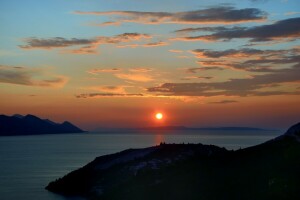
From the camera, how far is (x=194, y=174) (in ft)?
248

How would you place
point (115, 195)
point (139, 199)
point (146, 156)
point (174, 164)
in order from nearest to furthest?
point (139, 199), point (115, 195), point (174, 164), point (146, 156)

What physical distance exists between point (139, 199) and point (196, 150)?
2768 centimetres

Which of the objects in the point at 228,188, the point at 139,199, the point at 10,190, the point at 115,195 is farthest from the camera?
the point at 10,190

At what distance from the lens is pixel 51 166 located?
159250 millimetres

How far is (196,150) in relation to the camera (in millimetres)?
95188

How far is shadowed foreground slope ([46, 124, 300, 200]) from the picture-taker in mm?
63344

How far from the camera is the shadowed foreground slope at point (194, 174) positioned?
Result: 63.3 metres

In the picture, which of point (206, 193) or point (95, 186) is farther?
point (95, 186)

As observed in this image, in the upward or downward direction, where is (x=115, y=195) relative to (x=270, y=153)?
downward

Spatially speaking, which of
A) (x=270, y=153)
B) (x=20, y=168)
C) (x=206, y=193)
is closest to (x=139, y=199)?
(x=206, y=193)

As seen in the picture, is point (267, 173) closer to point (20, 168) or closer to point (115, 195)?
point (115, 195)

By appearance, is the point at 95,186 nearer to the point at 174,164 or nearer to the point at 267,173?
the point at 174,164

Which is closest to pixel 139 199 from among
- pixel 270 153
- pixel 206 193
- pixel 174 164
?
pixel 206 193

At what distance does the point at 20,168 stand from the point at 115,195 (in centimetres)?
8881
